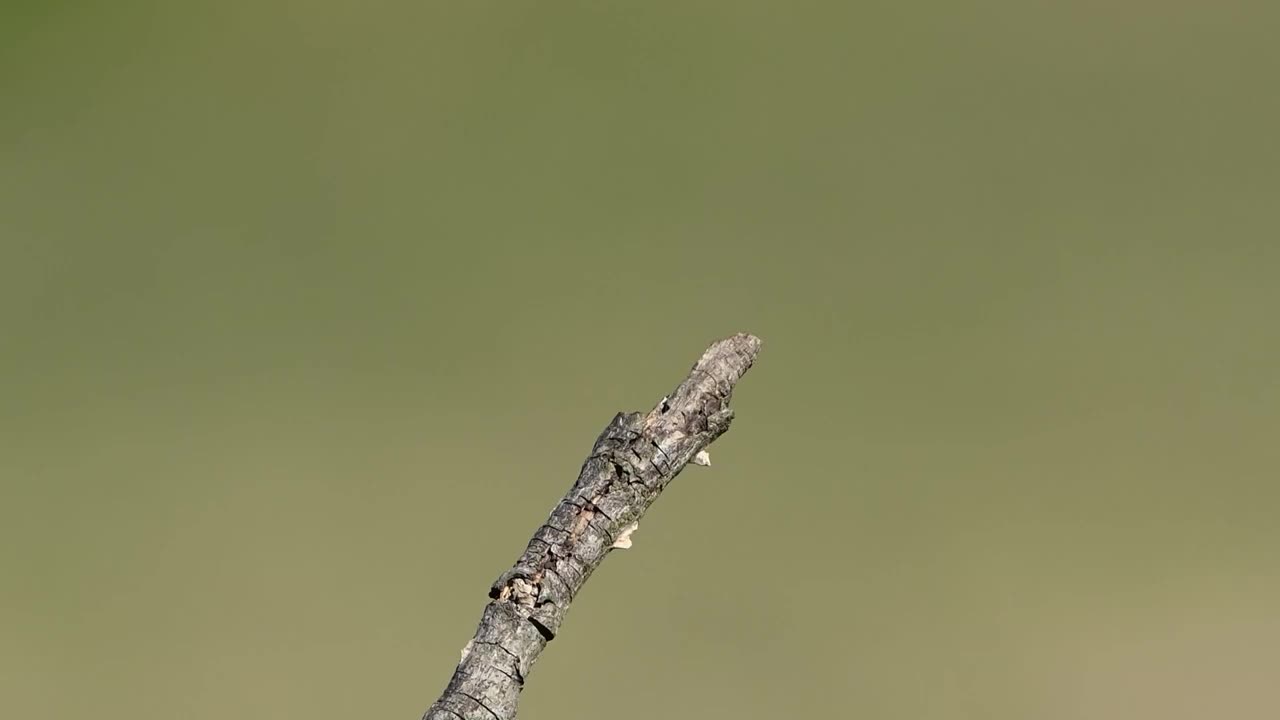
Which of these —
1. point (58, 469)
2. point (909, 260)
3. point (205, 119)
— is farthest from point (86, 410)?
point (909, 260)

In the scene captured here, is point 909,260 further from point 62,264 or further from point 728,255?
point 62,264

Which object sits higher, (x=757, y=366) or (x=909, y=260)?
(x=909, y=260)

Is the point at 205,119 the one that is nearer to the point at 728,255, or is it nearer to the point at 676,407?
the point at 728,255

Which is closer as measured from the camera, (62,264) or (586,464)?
(586,464)

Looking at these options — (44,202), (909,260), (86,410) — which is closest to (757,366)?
(909,260)

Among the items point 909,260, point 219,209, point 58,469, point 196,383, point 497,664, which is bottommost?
point 497,664

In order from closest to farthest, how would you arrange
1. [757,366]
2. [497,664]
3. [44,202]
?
[497,664]
[757,366]
[44,202]

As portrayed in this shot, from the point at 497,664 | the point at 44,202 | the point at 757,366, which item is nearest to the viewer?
the point at 497,664
